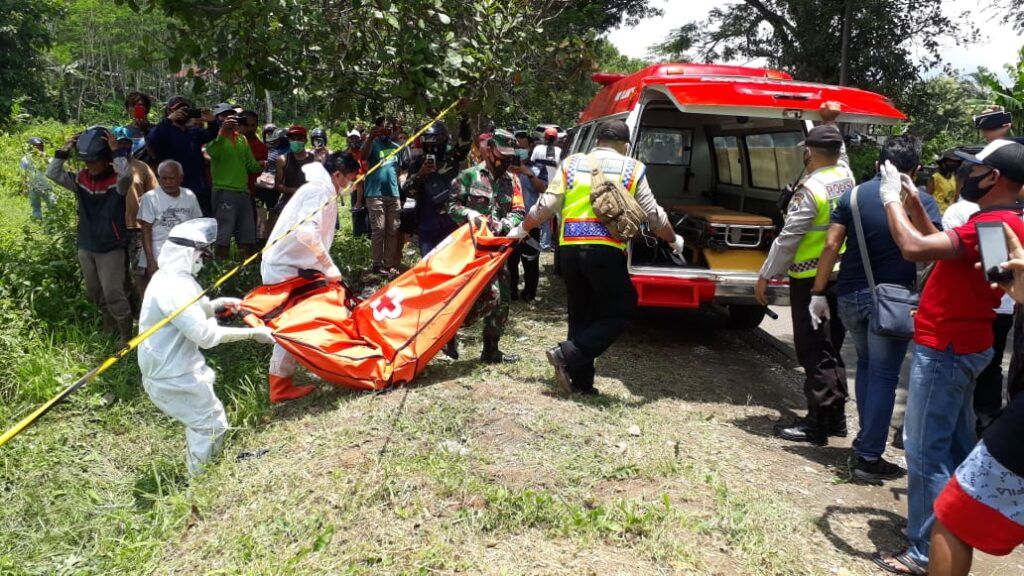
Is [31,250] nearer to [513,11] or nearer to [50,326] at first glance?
[50,326]

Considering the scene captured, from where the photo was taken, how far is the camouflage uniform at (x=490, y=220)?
530cm

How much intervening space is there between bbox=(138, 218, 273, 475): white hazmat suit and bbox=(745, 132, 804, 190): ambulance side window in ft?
16.9

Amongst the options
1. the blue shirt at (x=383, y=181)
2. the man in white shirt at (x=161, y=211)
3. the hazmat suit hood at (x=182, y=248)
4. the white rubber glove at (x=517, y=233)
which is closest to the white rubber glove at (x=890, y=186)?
the white rubber glove at (x=517, y=233)

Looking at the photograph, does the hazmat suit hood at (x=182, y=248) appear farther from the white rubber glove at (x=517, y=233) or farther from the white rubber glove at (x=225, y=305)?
the white rubber glove at (x=517, y=233)

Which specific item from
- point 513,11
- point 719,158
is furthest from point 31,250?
point 719,158

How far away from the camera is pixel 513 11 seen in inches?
323

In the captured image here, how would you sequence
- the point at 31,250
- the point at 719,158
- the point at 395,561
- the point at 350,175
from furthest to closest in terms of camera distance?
the point at 719,158 < the point at 31,250 < the point at 350,175 < the point at 395,561

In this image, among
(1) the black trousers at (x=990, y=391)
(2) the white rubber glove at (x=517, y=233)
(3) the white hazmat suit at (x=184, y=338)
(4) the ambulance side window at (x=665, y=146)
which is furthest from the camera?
(4) the ambulance side window at (x=665, y=146)

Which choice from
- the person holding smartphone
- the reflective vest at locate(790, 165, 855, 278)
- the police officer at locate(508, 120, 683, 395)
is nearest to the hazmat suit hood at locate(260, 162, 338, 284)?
the police officer at locate(508, 120, 683, 395)

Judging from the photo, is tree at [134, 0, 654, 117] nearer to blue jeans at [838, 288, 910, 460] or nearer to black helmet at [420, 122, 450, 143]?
black helmet at [420, 122, 450, 143]

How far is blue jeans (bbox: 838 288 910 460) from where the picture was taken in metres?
3.93

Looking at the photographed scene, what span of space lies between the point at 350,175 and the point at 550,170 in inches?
217

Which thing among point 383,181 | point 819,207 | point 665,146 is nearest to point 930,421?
point 819,207

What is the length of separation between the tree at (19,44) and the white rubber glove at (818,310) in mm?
27122
